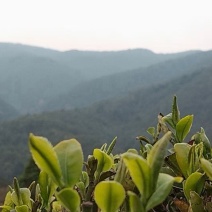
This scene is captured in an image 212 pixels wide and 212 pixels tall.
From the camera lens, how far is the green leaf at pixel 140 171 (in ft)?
1.63

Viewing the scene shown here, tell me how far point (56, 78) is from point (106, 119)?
291 feet

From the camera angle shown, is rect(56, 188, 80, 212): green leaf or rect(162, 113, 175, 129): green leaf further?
rect(162, 113, 175, 129): green leaf

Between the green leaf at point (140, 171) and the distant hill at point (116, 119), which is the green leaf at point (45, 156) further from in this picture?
the distant hill at point (116, 119)

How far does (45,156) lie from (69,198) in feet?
0.20

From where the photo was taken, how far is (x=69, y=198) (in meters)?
0.53

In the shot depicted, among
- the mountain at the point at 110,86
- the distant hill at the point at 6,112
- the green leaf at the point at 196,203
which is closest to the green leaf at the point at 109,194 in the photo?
the green leaf at the point at 196,203

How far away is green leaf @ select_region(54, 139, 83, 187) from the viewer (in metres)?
0.55

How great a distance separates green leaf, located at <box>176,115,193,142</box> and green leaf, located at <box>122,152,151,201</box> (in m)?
0.33

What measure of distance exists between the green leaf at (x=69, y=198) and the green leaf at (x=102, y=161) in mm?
190

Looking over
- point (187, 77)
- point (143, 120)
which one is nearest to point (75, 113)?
point (143, 120)

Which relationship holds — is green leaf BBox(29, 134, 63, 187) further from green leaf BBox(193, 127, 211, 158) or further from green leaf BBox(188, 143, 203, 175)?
green leaf BBox(193, 127, 211, 158)

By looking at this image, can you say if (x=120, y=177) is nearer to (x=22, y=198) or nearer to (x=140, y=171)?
(x=140, y=171)

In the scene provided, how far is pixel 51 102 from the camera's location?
16738cm

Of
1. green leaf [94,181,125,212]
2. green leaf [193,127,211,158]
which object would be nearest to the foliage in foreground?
green leaf [94,181,125,212]
